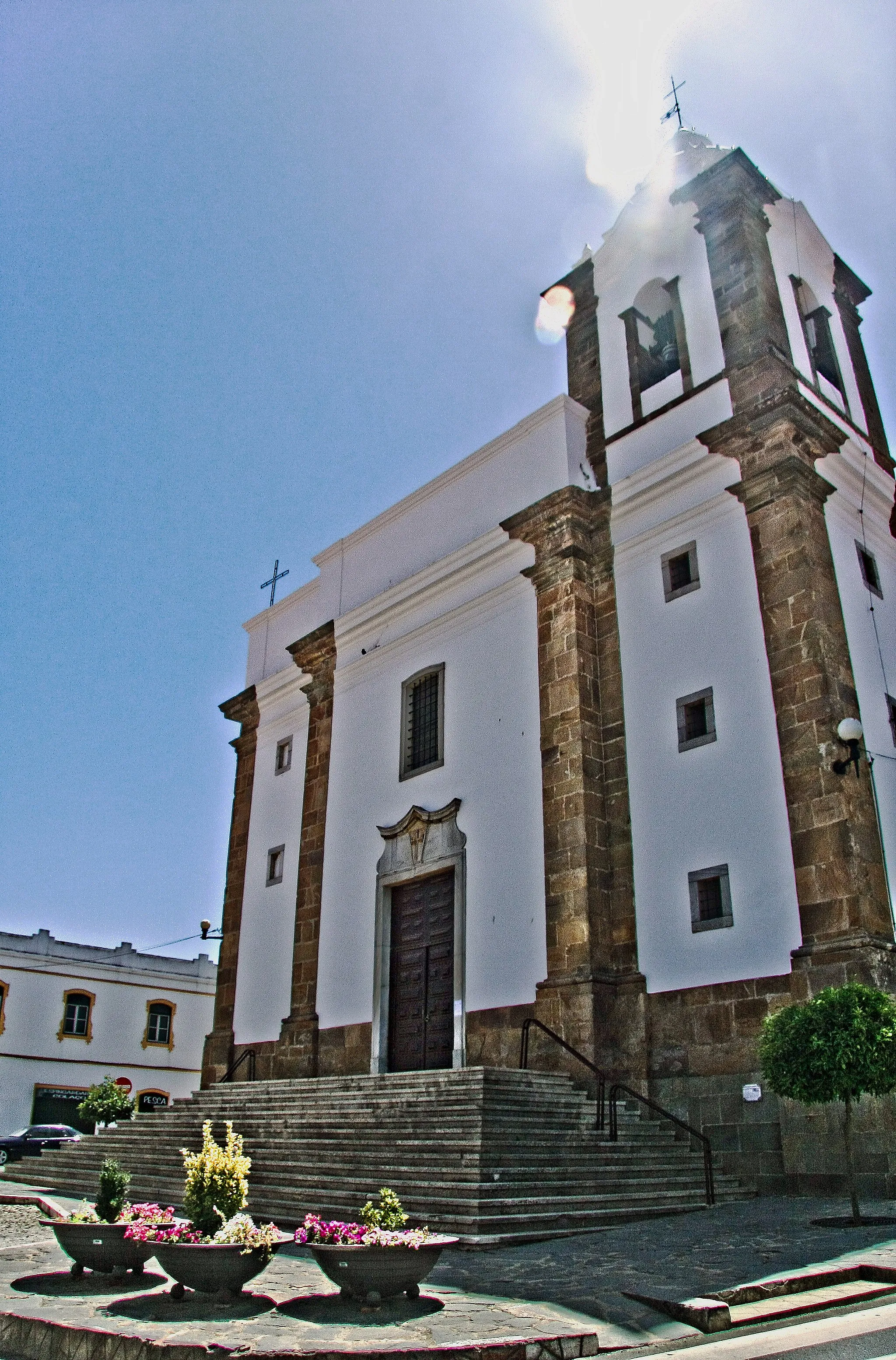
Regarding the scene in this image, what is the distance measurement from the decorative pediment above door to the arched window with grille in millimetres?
19319

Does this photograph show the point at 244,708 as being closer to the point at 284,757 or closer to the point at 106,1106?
the point at 284,757

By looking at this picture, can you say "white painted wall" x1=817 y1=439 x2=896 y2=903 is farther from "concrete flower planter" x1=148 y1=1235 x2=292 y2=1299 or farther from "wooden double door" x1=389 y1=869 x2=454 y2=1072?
"concrete flower planter" x1=148 y1=1235 x2=292 y2=1299

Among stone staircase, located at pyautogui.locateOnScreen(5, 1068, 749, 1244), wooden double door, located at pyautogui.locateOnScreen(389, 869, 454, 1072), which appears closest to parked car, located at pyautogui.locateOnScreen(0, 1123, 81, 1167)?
stone staircase, located at pyautogui.locateOnScreen(5, 1068, 749, 1244)

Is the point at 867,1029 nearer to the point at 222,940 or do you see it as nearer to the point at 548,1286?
the point at 548,1286

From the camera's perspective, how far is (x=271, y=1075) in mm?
18203

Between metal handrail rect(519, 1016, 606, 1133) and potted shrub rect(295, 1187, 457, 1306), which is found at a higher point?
metal handrail rect(519, 1016, 606, 1133)

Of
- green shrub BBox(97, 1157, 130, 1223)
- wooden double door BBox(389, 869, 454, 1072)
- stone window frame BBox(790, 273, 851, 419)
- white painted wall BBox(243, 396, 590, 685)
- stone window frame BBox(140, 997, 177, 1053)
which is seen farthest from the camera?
stone window frame BBox(140, 997, 177, 1053)

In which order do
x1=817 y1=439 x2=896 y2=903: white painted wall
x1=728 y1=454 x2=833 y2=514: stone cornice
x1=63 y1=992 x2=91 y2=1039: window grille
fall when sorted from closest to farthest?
x1=817 y1=439 x2=896 y2=903: white painted wall < x1=728 y1=454 x2=833 y2=514: stone cornice < x1=63 y1=992 x2=91 y2=1039: window grille

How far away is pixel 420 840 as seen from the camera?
16797mm

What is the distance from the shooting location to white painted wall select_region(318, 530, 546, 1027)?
1504 cm

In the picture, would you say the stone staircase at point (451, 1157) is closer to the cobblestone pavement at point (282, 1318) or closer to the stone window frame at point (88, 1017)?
the cobblestone pavement at point (282, 1318)

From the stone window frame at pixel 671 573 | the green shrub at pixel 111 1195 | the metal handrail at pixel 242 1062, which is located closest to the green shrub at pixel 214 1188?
the green shrub at pixel 111 1195

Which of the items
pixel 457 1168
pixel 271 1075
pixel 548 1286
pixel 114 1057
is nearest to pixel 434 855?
pixel 271 1075

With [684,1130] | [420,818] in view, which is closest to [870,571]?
[420,818]
